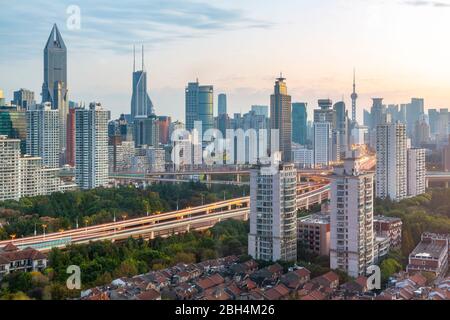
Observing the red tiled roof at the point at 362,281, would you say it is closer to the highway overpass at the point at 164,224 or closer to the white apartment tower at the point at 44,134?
the highway overpass at the point at 164,224

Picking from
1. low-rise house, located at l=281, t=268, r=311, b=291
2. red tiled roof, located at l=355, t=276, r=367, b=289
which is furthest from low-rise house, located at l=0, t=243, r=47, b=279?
red tiled roof, located at l=355, t=276, r=367, b=289

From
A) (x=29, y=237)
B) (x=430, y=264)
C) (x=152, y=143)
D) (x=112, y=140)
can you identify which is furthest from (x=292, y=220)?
(x=112, y=140)

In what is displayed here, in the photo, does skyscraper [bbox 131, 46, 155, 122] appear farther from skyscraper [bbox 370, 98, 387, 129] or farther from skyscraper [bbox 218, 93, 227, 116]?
skyscraper [bbox 370, 98, 387, 129]

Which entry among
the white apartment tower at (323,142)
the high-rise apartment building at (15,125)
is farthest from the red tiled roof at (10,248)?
the high-rise apartment building at (15,125)

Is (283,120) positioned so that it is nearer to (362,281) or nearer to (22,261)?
(362,281)

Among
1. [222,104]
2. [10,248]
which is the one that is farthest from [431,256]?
[10,248]

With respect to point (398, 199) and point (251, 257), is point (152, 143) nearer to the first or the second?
point (398, 199)
